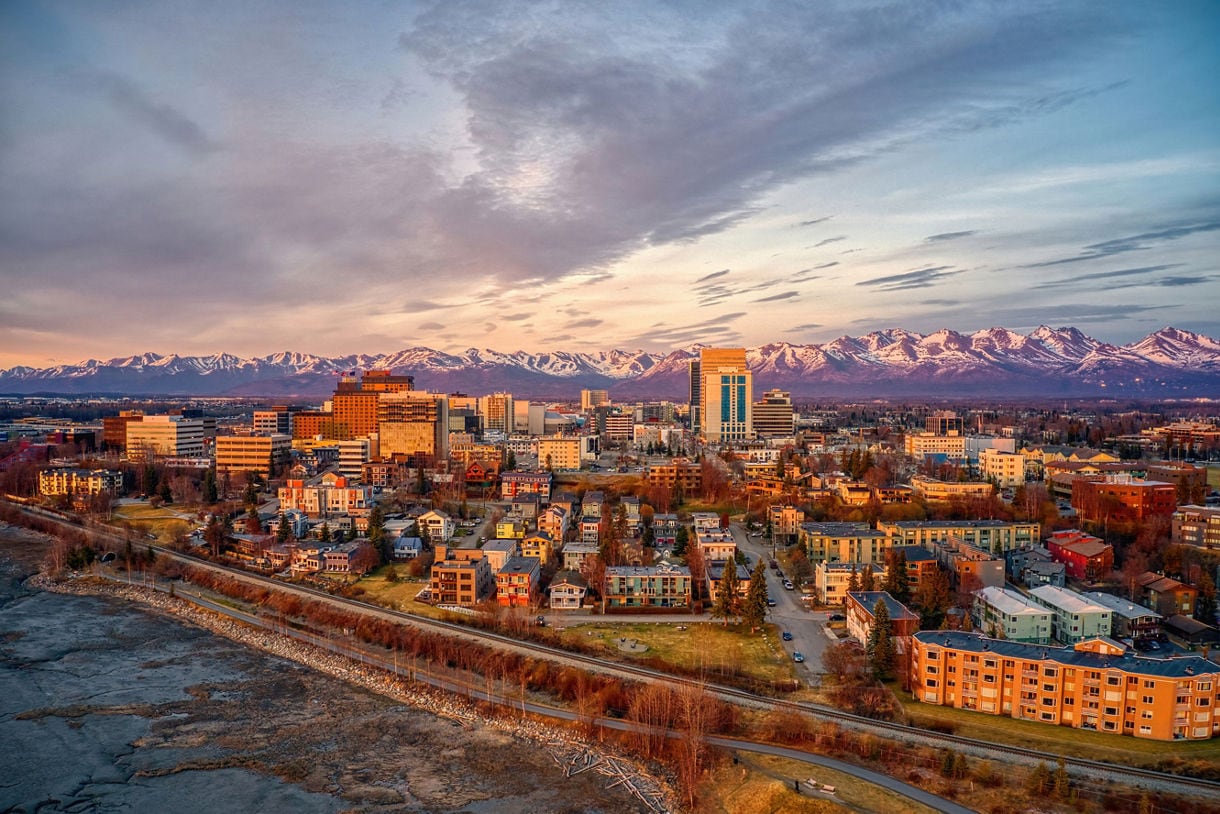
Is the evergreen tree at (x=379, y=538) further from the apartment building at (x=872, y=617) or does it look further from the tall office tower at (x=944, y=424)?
the tall office tower at (x=944, y=424)

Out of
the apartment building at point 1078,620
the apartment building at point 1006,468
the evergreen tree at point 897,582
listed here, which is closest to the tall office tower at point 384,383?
the apartment building at point 1006,468

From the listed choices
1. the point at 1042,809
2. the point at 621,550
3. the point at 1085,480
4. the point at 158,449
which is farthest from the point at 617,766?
the point at 158,449

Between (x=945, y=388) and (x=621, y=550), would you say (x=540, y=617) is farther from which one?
(x=945, y=388)

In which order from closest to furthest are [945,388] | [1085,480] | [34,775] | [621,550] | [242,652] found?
[34,775], [242,652], [621,550], [1085,480], [945,388]

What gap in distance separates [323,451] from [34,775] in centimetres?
3220

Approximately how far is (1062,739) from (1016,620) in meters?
4.02

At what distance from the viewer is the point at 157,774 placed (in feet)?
36.3

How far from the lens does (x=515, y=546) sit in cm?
2108

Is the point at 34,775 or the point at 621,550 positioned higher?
the point at 621,550

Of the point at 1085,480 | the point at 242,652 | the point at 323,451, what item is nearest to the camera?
the point at 242,652

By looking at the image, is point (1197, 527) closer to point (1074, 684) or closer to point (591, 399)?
point (1074, 684)

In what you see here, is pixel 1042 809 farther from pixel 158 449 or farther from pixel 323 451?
pixel 158 449

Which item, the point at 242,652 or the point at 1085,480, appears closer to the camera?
the point at 242,652

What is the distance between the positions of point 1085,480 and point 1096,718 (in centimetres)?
1585
